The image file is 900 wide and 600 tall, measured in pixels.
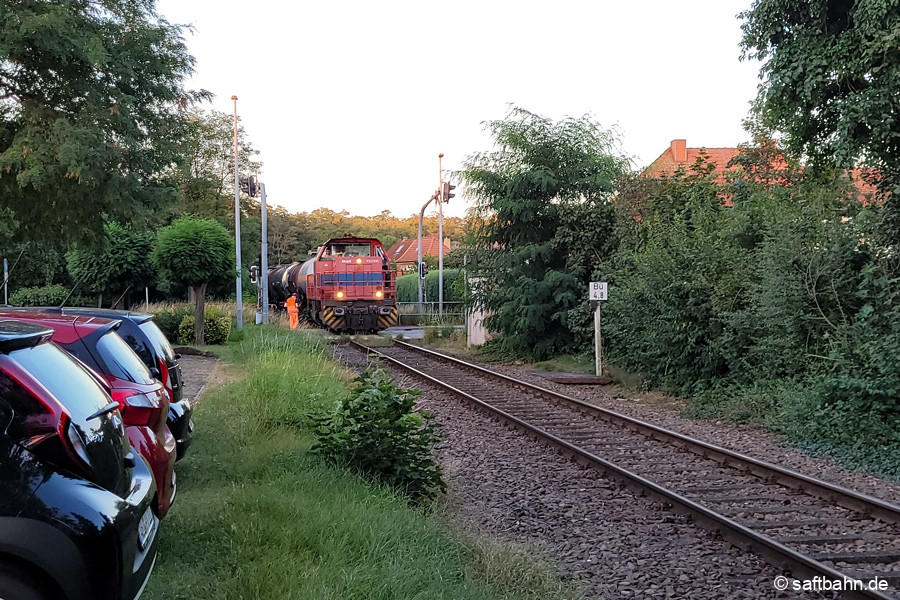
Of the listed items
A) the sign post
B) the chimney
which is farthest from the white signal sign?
the chimney

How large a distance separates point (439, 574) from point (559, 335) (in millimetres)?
15864

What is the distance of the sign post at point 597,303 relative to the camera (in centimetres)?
1698

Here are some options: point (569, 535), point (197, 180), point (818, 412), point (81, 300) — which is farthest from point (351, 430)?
point (197, 180)

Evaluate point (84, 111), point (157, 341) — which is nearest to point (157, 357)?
point (157, 341)

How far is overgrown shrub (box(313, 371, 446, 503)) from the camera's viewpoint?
7.74 m

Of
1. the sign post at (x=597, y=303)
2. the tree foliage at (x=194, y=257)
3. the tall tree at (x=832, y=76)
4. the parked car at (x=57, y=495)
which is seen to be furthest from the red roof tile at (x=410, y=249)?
the parked car at (x=57, y=495)

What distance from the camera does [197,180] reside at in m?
57.4

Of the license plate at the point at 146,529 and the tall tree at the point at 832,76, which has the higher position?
the tall tree at the point at 832,76

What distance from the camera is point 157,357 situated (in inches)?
274

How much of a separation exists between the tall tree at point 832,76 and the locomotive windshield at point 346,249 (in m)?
20.6

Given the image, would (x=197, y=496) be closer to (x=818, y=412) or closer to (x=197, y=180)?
(x=818, y=412)

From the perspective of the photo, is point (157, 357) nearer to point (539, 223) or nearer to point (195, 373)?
point (195, 373)

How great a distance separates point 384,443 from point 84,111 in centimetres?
902

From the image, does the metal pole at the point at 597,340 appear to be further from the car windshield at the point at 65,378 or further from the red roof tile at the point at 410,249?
the red roof tile at the point at 410,249
